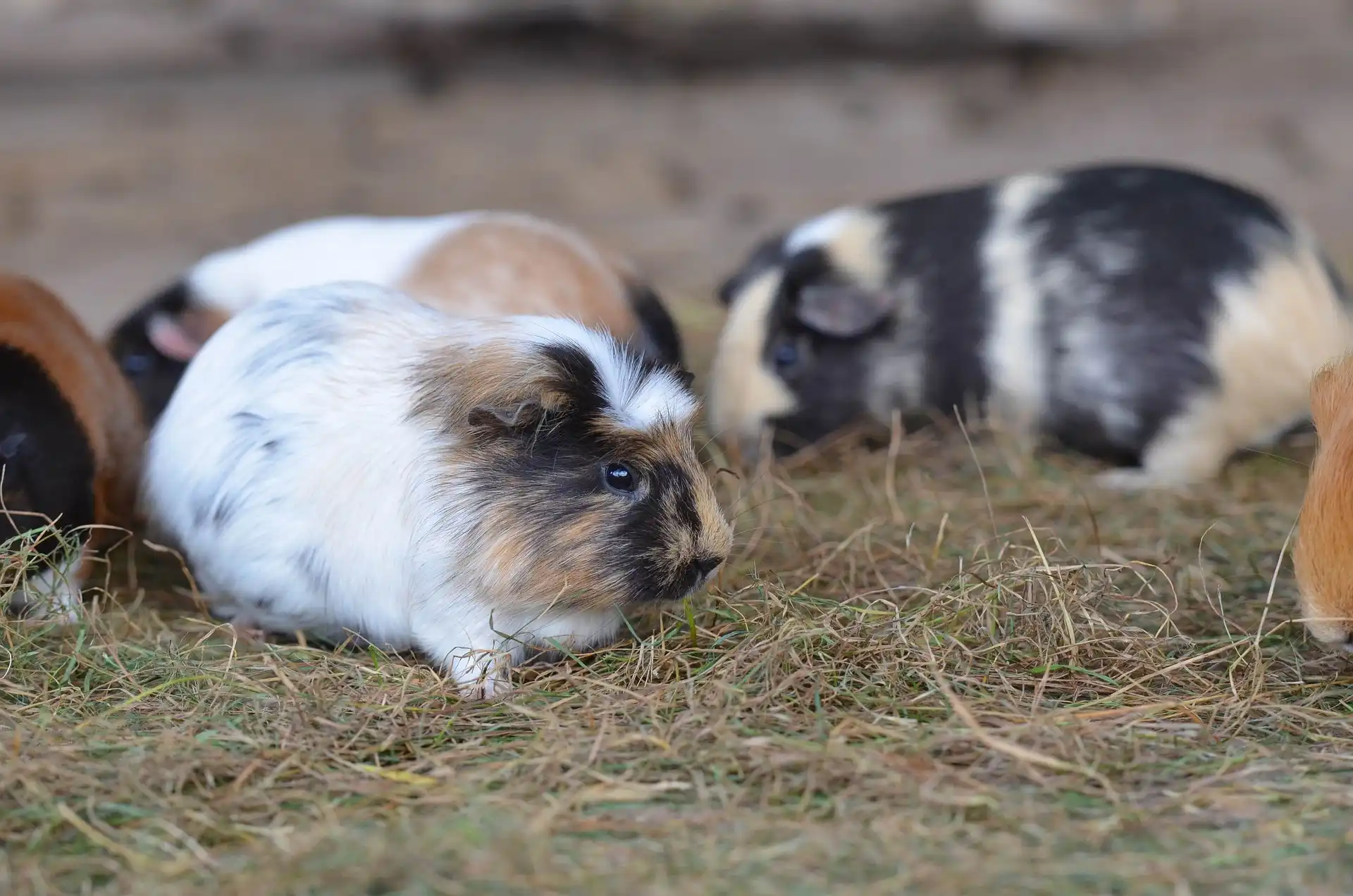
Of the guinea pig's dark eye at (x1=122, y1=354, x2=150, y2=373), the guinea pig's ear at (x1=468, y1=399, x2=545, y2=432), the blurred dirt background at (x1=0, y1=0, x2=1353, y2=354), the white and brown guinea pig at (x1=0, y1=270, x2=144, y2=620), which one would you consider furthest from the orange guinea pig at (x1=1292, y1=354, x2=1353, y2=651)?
the blurred dirt background at (x1=0, y1=0, x2=1353, y2=354)

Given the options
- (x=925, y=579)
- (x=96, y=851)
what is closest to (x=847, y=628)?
(x=925, y=579)

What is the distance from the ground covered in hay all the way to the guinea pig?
107 millimetres

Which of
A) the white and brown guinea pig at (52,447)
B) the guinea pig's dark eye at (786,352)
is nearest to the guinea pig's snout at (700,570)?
the white and brown guinea pig at (52,447)

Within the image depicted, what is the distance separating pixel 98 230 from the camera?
189 inches

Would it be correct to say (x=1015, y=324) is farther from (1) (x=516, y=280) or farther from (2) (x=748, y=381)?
→ (1) (x=516, y=280)

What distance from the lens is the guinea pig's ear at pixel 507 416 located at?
196 cm

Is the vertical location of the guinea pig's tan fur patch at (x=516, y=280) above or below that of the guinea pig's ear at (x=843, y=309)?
above

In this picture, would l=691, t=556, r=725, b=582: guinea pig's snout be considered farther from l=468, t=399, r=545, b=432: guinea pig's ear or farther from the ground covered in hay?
l=468, t=399, r=545, b=432: guinea pig's ear

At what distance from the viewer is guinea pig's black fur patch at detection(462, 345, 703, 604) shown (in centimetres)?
197

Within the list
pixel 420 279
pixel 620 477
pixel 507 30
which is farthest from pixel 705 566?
pixel 507 30

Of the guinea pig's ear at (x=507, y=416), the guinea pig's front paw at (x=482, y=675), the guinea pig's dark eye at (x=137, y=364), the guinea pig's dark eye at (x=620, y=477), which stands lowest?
the guinea pig's front paw at (x=482, y=675)

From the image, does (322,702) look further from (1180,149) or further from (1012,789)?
(1180,149)

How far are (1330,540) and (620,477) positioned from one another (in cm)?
101

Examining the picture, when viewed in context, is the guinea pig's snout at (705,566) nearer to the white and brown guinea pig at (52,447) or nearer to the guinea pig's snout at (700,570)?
the guinea pig's snout at (700,570)
